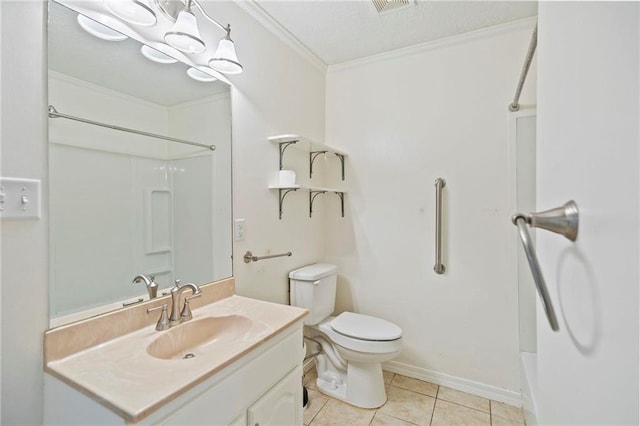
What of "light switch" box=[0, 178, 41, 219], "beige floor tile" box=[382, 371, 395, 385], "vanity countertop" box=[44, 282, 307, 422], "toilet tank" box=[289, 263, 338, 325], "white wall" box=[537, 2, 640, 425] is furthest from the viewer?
"beige floor tile" box=[382, 371, 395, 385]

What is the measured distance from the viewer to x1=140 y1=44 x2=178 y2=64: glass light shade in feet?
3.97

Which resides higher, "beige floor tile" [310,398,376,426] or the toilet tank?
the toilet tank

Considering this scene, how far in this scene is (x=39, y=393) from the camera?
2.92 feet

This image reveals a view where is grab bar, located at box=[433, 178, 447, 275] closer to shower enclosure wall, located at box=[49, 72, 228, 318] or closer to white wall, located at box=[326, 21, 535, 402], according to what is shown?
white wall, located at box=[326, 21, 535, 402]

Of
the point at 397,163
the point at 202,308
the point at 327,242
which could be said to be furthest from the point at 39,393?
the point at 397,163

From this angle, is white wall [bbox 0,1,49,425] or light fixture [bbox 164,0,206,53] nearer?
white wall [bbox 0,1,49,425]

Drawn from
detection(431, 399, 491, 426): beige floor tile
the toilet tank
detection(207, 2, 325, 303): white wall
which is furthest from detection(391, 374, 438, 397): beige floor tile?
detection(207, 2, 325, 303): white wall

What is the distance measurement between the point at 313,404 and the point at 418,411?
0.65 m

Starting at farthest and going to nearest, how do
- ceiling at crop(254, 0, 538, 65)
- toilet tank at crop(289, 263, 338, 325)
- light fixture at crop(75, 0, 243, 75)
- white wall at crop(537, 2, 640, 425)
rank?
1. toilet tank at crop(289, 263, 338, 325)
2. ceiling at crop(254, 0, 538, 65)
3. light fixture at crop(75, 0, 243, 75)
4. white wall at crop(537, 2, 640, 425)

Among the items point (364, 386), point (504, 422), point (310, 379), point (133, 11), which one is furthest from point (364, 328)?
point (133, 11)

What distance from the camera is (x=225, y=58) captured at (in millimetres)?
1352

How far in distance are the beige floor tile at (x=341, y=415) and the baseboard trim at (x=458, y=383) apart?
49 centimetres

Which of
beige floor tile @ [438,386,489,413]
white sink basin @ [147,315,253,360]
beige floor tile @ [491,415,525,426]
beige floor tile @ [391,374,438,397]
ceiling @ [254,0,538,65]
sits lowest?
beige floor tile @ [491,415,525,426]

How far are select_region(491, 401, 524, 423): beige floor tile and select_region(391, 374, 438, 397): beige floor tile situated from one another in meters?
0.34
